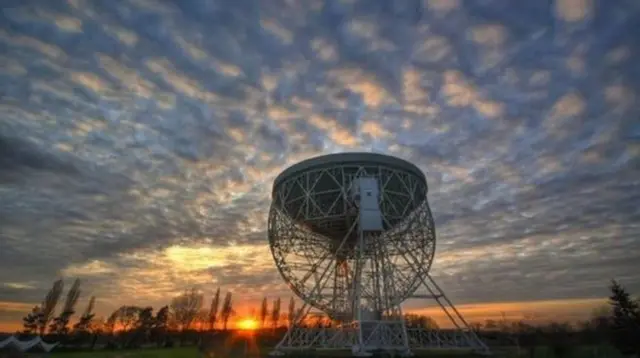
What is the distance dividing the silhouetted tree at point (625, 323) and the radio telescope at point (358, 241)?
8863 mm

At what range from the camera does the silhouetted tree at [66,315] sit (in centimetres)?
5925

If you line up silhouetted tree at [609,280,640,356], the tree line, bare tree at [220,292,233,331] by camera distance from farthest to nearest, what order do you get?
bare tree at [220,292,233,331]
the tree line
silhouetted tree at [609,280,640,356]

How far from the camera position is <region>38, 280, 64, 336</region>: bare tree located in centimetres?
6008

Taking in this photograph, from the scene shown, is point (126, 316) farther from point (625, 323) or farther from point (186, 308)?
point (625, 323)

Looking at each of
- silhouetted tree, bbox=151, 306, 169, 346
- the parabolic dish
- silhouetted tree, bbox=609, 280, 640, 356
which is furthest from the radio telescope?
silhouetted tree, bbox=151, 306, 169, 346

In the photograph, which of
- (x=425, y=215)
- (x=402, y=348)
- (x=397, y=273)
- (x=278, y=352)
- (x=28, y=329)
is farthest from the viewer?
(x=28, y=329)

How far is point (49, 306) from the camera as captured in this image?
6362cm

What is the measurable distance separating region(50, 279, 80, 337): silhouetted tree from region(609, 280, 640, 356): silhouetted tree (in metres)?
63.3

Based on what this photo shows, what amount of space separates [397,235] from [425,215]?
245 cm

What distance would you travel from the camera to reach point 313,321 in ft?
97.3

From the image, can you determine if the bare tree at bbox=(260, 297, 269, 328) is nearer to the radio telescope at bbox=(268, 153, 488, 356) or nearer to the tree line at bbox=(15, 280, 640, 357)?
the tree line at bbox=(15, 280, 640, 357)

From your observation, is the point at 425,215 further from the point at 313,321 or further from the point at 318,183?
the point at 313,321

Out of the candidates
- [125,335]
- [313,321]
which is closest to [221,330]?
[125,335]

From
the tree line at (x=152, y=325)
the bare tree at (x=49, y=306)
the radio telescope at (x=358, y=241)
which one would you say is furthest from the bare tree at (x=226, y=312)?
the radio telescope at (x=358, y=241)
